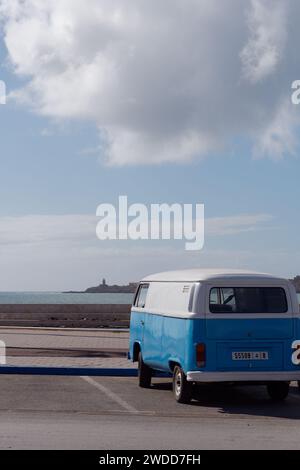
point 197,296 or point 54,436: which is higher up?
point 197,296

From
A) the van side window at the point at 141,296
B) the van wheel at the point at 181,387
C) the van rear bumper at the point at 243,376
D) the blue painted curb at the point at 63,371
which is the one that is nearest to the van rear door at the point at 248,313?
the van rear bumper at the point at 243,376

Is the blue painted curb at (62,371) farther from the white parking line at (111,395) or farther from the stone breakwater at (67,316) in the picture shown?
the stone breakwater at (67,316)

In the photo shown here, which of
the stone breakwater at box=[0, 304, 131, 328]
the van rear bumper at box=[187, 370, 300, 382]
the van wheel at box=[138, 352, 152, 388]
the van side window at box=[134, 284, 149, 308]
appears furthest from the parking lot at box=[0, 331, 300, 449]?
the stone breakwater at box=[0, 304, 131, 328]

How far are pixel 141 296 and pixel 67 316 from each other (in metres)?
21.7

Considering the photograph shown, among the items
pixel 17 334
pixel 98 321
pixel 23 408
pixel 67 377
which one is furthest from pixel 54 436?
pixel 98 321

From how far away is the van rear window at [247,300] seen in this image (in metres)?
11.8

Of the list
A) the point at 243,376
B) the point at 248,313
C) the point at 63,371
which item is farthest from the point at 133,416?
the point at 63,371

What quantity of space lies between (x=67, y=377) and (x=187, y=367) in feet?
13.9

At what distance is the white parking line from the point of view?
38.7 ft

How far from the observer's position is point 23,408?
37.8 feet

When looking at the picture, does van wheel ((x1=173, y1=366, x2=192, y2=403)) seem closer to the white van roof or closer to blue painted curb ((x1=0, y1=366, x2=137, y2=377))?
the white van roof

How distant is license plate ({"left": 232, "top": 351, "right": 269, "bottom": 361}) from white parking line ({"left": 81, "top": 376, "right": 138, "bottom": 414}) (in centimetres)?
163

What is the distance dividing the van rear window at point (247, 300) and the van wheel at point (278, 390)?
1377 millimetres
